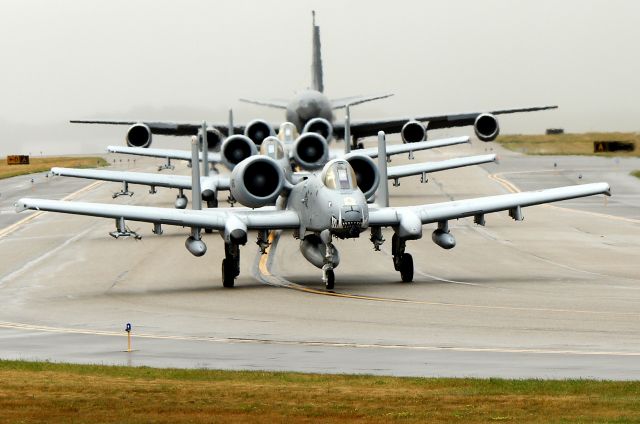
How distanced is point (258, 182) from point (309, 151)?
52.0 feet

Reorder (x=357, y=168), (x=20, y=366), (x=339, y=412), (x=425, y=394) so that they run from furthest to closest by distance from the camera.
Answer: (x=357, y=168)
(x=20, y=366)
(x=425, y=394)
(x=339, y=412)

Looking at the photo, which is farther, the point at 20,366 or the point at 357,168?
the point at 357,168

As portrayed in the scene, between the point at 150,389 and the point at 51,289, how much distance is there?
1849cm

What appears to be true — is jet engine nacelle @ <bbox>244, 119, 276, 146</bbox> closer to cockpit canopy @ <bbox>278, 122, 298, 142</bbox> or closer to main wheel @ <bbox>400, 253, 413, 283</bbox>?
cockpit canopy @ <bbox>278, 122, 298, 142</bbox>

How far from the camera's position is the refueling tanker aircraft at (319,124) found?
222ft

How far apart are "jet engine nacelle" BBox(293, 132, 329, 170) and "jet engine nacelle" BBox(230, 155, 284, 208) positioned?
15.3m

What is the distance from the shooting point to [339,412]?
1770 cm

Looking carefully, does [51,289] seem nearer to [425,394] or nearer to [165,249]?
[165,249]

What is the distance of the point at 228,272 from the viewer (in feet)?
120

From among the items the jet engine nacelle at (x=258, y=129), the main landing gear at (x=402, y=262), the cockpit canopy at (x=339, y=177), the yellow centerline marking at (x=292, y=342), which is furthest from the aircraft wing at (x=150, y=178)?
the yellow centerline marking at (x=292, y=342)

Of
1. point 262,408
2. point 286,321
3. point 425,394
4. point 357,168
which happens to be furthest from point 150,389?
point 357,168

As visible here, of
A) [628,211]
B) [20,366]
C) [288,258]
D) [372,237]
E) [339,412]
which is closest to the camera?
[339,412]

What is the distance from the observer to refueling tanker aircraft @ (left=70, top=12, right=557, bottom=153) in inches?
2662

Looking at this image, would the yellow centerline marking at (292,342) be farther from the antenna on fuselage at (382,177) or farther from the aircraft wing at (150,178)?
the aircraft wing at (150,178)
